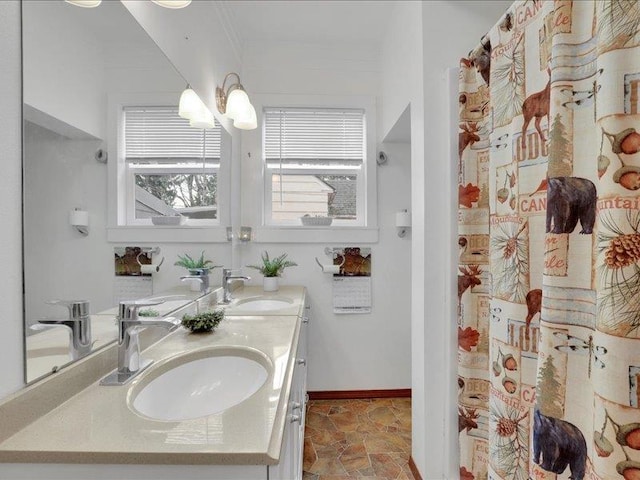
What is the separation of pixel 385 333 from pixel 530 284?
1.78m

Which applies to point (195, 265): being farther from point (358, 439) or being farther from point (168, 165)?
point (358, 439)

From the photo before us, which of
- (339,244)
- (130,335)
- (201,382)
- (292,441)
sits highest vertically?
(339,244)

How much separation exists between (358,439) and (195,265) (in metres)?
1.53

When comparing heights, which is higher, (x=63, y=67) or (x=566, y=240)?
(x=63, y=67)

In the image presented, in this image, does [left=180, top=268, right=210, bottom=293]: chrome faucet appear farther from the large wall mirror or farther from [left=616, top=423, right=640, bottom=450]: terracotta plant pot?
[left=616, top=423, right=640, bottom=450]: terracotta plant pot

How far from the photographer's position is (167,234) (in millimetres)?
1491

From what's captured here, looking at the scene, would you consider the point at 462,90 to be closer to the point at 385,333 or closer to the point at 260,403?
the point at 260,403

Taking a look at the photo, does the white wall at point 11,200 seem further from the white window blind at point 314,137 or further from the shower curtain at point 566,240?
the white window blind at point 314,137

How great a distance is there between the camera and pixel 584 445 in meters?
0.74

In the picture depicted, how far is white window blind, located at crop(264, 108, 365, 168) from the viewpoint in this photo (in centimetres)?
264

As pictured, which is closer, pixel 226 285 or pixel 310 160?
pixel 226 285

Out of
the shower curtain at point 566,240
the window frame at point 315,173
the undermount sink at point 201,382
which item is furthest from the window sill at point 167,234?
the shower curtain at point 566,240

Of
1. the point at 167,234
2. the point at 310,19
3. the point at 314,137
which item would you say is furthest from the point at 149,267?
the point at 310,19

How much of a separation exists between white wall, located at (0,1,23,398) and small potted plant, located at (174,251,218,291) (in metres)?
0.82
